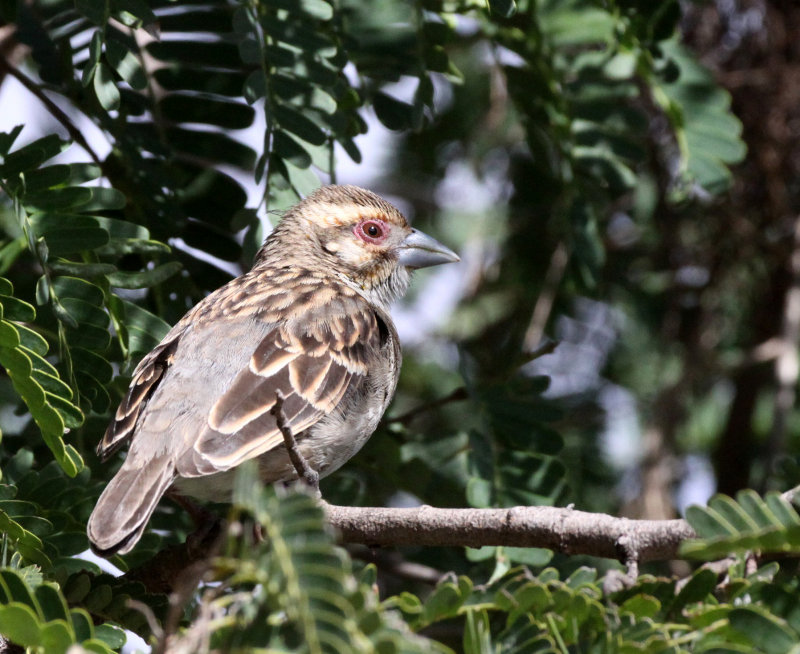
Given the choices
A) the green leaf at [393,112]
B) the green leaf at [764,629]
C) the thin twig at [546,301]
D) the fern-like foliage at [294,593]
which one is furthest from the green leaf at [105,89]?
the thin twig at [546,301]

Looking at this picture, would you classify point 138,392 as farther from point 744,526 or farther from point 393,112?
point 744,526

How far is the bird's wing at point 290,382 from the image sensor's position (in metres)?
3.30

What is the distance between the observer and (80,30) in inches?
166

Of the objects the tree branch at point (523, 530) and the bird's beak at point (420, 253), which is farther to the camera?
the bird's beak at point (420, 253)

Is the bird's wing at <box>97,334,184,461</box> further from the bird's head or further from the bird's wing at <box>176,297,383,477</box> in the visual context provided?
the bird's head

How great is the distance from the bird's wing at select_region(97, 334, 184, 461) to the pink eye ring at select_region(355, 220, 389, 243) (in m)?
1.40

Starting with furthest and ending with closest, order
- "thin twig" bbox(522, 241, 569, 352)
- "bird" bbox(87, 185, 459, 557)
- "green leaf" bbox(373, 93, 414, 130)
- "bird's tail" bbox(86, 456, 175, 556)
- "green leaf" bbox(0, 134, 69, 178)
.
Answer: "thin twig" bbox(522, 241, 569, 352)
"green leaf" bbox(373, 93, 414, 130)
"green leaf" bbox(0, 134, 69, 178)
"bird" bbox(87, 185, 459, 557)
"bird's tail" bbox(86, 456, 175, 556)

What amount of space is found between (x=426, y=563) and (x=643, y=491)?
1.79 metres

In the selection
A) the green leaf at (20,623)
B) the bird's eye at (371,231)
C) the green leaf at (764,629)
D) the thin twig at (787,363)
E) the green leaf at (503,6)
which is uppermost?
the green leaf at (503,6)

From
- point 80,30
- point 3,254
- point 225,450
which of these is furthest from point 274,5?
point 225,450

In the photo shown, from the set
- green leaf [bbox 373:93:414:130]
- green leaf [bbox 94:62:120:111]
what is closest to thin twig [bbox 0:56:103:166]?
green leaf [bbox 94:62:120:111]

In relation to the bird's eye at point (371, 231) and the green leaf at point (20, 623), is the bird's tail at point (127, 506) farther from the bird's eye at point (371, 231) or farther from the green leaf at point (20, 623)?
the bird's eye at point (371, 231)

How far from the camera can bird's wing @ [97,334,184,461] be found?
351cm

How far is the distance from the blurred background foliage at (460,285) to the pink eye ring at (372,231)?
64 centimetres
